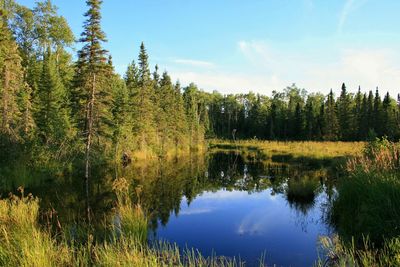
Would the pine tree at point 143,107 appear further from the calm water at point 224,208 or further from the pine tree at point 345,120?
the pine tree at point 345,120

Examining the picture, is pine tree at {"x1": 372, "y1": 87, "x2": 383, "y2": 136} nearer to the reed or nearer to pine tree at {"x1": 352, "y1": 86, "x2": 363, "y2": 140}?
pine tree at {"x1": 352, "y1": 86, "x2": 363, "y2": 140}

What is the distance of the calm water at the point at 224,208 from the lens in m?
11.0

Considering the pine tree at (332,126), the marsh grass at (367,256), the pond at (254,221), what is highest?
the pine tree at (332,126)

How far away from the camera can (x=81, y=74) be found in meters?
22.5

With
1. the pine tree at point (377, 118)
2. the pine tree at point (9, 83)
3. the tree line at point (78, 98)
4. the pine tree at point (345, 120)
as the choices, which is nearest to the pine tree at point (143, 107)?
the tree line at point (78, 98)

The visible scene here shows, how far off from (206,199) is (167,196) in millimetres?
2228

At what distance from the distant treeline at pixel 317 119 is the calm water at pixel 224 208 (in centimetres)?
2821

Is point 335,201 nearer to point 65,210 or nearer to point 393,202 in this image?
point 393,202

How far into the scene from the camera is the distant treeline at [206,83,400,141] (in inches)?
2741

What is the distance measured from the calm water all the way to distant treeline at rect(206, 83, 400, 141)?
28205 mm

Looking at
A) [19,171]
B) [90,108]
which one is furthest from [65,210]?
[90,108]

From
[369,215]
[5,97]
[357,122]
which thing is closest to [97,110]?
[5,97]

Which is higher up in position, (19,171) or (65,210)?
(19,171)

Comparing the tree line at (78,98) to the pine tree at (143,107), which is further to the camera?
the pine tree at (143,107)
